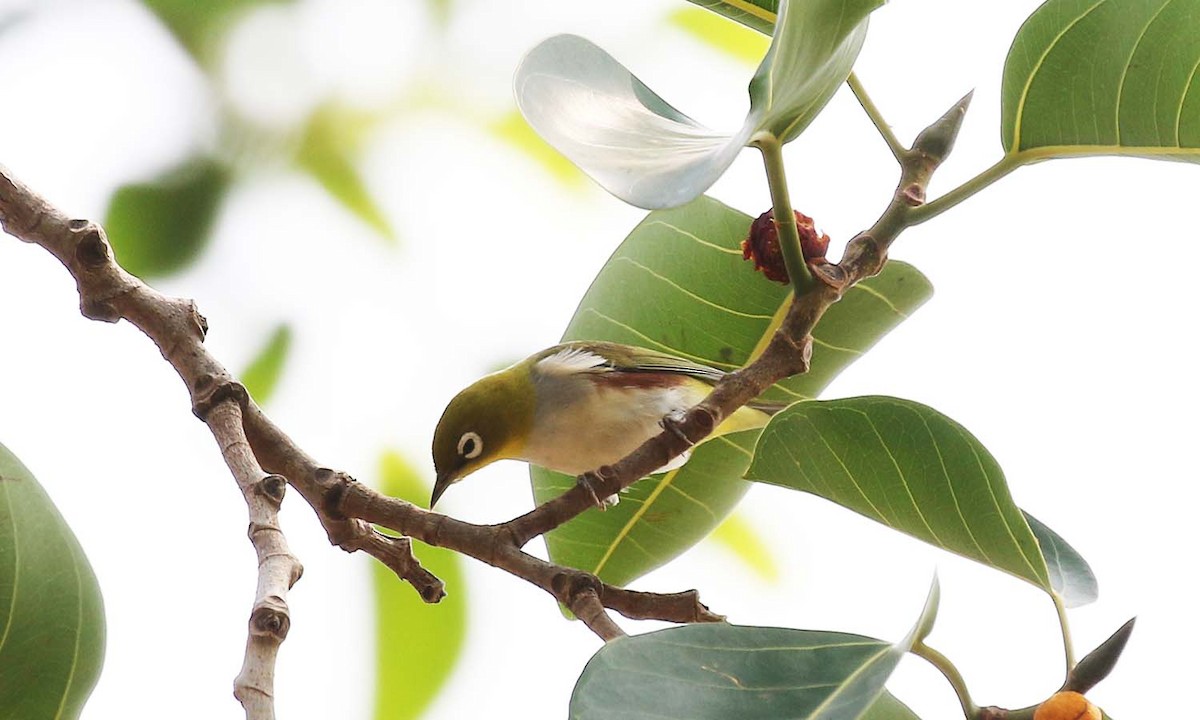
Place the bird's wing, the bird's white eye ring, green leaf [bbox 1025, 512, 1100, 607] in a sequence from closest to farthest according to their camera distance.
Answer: green leaf [bbox 1025, 512, 1100, 607] < the bird's wing < the bird's white eye ring

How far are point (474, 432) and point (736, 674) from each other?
27.8 inches

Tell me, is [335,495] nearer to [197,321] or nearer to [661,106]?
[197,321]

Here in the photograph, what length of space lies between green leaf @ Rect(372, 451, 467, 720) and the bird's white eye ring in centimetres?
12

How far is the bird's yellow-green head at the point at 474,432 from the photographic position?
51.8 inches

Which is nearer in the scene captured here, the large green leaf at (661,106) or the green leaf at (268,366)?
the large green leaf at (661,106)

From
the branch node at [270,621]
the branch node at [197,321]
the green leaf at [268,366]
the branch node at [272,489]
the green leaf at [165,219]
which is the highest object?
the green leaf at [165,219]

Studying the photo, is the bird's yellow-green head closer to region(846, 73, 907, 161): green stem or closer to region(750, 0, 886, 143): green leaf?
region(846, 73, 907, 161): green stem

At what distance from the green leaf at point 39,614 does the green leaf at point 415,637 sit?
59 centimetres

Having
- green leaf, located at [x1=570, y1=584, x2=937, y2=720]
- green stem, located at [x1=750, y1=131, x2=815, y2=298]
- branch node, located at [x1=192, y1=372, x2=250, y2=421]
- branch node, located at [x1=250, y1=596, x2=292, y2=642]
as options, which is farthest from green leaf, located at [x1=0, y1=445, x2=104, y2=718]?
green stem, located at [x1=750, y1=131, x2=815, y2=298]

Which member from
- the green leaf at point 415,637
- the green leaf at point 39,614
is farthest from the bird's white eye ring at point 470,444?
the green leaf at point 39,614

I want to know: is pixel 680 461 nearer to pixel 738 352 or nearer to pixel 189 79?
pixel 738 352

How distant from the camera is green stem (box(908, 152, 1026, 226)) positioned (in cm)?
78

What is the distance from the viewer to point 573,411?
50.5 inches

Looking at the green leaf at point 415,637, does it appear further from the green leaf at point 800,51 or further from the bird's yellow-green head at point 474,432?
the green leaf at point 800,51
